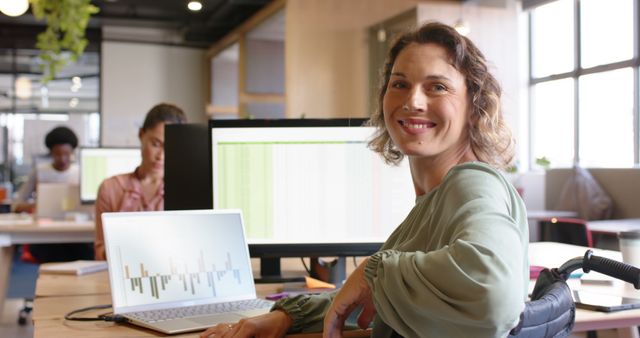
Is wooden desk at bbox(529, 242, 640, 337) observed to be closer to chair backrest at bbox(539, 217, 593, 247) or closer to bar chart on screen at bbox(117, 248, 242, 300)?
Result: bar chart on screen at bbox(117, 248, 242, 300)

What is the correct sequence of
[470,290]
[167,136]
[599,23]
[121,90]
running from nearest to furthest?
[470,290] < [167,136] < [599,23] < [121,90]

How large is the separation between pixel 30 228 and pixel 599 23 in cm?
590

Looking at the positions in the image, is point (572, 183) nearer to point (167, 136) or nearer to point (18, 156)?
point (167, 136)

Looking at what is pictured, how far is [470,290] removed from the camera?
94 cm

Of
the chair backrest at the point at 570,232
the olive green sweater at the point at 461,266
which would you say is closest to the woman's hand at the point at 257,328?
the olive green sweater at the point at 461,266

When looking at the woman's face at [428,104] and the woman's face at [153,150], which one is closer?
the woman's face at [428,104]

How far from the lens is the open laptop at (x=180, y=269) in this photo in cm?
161

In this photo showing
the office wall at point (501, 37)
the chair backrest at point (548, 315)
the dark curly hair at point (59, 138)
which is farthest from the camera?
the office wall at point (501, 37)

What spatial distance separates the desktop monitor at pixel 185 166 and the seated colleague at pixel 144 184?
72 centimetres

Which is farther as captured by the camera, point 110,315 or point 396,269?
point 110,315

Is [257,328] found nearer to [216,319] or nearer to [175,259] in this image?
[216,319]

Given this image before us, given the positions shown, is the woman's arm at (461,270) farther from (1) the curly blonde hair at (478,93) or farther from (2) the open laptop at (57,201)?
(2) the open laptop at (57,201)

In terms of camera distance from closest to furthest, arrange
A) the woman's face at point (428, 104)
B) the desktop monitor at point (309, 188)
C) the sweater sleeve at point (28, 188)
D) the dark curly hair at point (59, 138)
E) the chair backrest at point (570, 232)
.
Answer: the woman's face at point (428, 104)
the desktop monitor at point (309, 188)
the chair backrest at point (570, 232)
the dark curly hair at point (59, 138)
the sweater sleeve at point (28, 188)

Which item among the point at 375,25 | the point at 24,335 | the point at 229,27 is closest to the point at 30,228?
the point at 24,335
